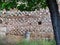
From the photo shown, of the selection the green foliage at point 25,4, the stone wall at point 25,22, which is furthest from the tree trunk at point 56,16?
the stone wall at point 25,22

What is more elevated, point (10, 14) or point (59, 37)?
point (10, 14)

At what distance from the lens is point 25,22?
11.1 meters

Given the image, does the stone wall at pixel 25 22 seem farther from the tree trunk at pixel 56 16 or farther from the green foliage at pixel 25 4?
the tree trunk at pixel 56 16

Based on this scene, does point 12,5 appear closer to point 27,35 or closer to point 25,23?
point 27,35

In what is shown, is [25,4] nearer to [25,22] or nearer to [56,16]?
[56,16]

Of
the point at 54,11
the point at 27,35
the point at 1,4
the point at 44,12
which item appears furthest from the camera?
the point at 44,12

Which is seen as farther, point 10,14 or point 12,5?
point 10,14

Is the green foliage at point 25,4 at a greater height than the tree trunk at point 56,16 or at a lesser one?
greater

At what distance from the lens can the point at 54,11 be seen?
18.1 ft

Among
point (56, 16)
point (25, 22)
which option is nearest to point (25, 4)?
point (56, 16)

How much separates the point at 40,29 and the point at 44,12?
71 centimetres

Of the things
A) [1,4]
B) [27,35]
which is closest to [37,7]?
[1,4]

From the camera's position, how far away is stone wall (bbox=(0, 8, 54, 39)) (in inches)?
434

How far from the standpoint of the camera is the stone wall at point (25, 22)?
36.2ft
